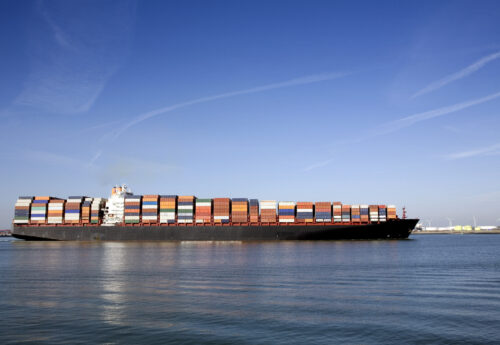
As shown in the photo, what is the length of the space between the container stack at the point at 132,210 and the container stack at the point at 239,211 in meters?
19.7

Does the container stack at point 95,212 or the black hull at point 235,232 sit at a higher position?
the container stack at point 95,212

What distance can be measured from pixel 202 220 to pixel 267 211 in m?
13.4

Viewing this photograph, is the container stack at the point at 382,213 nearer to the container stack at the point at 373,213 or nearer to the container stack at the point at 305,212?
the container stack at the point at 373,213

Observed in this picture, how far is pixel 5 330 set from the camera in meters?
13.8

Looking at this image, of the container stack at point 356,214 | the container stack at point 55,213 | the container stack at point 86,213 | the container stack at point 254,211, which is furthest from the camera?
the container stack at point 86,213

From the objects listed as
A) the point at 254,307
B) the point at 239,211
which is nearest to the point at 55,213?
the point at 239,211

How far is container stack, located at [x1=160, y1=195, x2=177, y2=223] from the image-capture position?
7988 cm

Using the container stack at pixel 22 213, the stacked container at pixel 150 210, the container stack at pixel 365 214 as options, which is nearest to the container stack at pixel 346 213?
the container stack at pixel 365 214

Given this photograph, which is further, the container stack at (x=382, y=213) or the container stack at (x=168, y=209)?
the container stack at (x=382, y=213)

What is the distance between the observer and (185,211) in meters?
80.2

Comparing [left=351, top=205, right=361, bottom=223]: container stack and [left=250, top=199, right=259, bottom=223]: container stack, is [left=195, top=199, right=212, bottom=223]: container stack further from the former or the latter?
[left=351, top=205, right=361, bottom=223]: container stack

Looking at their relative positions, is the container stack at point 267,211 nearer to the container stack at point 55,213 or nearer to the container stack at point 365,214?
the container stack at point 365,214

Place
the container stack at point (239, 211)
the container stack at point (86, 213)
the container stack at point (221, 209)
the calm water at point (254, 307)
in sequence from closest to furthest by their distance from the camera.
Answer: the calm water at point (254, 307) → the container stack at point (239, 211) → the container stack at point (221, 209) → the container stack at point (86, 213)

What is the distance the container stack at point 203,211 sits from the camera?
7956cm
